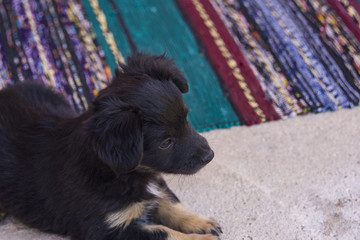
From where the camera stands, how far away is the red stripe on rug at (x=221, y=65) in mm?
4148

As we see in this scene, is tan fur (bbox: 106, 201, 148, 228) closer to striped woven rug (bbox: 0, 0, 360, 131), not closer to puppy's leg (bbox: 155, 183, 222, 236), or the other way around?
puppy's leg (bbox: 155, 183, 222, 236)

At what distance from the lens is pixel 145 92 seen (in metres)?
2.57

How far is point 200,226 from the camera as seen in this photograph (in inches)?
117

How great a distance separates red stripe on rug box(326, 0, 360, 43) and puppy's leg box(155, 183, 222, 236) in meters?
2.74

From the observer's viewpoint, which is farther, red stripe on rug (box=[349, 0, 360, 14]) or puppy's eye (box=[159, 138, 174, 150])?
red stripe on rug (box=[349, 0, 360, 14])

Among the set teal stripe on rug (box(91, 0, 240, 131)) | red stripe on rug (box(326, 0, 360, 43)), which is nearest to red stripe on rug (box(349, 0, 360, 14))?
red stripe on rug (box(326, 0, 360, 43))

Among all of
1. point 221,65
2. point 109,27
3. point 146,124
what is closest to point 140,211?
point 146,124

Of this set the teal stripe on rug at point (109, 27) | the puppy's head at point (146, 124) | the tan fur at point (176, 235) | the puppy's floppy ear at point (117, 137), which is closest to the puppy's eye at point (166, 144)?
the puppy's head at point (146, 124)

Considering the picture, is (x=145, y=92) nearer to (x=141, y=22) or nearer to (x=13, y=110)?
(x=13, y=110)

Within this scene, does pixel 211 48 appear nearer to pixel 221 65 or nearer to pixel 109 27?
pixel 221 65

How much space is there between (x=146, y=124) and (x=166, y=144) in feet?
0.58

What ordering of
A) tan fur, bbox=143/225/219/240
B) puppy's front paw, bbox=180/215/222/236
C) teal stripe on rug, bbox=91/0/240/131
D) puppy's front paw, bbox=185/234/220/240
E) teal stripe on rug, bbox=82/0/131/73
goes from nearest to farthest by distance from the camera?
1. tan fur, bbox=143/225/219/240
2. puppy's front paw, bbox=185/234/220/240
3. puppy's front paw, bbox=180/215/222/236
4. teal stripe on rug, bbox=91/0/240/131
5. teal stripe on rug, bbox=82/0/131/73

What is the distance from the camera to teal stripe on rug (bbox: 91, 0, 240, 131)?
4.14 m

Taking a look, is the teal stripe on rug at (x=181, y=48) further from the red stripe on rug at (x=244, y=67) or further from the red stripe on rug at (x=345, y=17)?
the red stripe on rug at (x=345, y=17)
